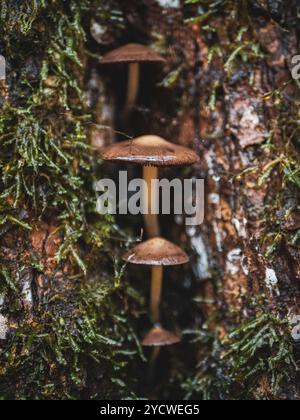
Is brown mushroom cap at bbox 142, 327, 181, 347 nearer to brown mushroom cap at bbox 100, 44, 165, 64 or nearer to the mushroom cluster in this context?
the mushroom cluster

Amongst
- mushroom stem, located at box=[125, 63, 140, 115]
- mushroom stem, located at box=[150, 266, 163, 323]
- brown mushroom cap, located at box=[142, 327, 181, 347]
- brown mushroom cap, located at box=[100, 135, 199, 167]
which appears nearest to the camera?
brown mushroom cap, located at box=[100, 135, 199, 167]

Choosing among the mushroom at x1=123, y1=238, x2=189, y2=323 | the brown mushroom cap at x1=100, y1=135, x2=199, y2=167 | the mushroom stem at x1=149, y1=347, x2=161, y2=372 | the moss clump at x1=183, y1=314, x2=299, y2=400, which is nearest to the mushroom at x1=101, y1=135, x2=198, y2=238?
the brown mushroom cap at x1=100, y1=135, x2=199, y2=167

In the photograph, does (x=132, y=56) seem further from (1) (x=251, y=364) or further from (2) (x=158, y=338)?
(1) (x=251, y=364)

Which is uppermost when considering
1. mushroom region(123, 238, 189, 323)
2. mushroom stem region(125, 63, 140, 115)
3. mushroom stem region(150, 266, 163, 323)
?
mushroom stem region(125, 63, 140, 115)

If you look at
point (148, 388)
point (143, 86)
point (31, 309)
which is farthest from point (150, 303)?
point (143, 86)

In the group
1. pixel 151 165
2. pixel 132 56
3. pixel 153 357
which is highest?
pixel 132 56

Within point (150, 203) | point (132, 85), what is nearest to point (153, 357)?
point (150, 203)
